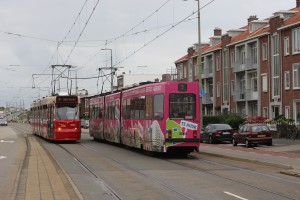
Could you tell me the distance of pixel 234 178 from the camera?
46.0 feet

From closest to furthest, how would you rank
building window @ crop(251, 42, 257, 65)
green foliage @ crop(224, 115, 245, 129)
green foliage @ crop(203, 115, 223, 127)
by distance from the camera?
green foliage @ crop(224, 115, 245, 129) < green foliage @ crop(203, 115, 223, 127) < building window @ crop(251, 42, 257, 65)

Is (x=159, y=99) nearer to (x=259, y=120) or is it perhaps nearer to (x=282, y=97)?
(x=259, y=120)

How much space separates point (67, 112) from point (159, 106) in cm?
1267

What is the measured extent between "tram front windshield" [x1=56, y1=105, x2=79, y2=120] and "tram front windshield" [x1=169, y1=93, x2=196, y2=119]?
505 inches

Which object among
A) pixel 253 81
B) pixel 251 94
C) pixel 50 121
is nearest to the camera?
pixel 50 121

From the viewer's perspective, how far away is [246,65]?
52406 mm

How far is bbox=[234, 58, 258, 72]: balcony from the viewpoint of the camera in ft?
170

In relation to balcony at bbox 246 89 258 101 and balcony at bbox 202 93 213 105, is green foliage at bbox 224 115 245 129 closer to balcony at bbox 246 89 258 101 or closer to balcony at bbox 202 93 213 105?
balcony at bbox 246 89 258 101

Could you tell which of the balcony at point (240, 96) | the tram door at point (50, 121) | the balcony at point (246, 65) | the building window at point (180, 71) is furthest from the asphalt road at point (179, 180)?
the building window at point (180, 71)

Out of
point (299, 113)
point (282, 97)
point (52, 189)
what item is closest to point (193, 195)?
point (52, 189)

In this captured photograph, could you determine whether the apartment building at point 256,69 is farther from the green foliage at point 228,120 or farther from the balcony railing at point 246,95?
the green foliage at point 228,120

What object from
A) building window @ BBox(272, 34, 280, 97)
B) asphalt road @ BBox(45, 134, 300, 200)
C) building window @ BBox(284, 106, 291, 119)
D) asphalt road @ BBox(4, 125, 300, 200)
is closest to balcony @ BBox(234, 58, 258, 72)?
building window @ BBox(272, 34, 280, 97)

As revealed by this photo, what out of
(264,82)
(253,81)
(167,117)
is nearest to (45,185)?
(167,117)

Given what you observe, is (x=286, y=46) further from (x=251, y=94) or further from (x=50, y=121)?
(x=50, y=121)
